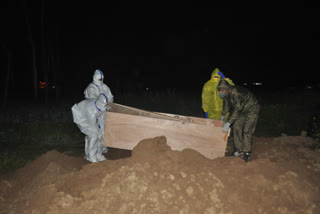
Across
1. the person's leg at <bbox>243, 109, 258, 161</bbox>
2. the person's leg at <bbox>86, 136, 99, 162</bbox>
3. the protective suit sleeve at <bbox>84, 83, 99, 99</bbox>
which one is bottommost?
the person's leg at <bbox>86, 136, 99, 162</bbox>

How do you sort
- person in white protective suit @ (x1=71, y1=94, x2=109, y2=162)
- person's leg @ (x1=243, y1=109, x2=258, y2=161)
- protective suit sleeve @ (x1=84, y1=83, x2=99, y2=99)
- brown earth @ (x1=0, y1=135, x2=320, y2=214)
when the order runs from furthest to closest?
protective suit sleeve @ (x1=84, y1=83, x2=99, y2=99)
person's leg @ (x1=243, y1=109, x2=258, y2=161)
person in white protective suit @ (x1=71, y1=94, x2=109, y2=162)
brown earth @ (x1=0, y1=135, x2=320, y2=214)

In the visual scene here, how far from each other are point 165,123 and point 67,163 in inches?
76.0

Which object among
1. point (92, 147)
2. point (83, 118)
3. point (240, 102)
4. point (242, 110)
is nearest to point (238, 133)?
point (242, 110)

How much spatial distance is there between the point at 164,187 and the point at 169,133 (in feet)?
3.57

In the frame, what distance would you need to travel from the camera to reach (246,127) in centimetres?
451

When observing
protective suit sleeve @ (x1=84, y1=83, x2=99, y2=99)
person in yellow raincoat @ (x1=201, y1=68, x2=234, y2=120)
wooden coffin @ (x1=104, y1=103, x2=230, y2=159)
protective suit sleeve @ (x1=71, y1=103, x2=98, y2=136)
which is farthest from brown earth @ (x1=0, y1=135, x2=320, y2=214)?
person in yellow raincoat @ (x1=201, y1=68, x2=234, y2=120)

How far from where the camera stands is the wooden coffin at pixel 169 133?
372cm

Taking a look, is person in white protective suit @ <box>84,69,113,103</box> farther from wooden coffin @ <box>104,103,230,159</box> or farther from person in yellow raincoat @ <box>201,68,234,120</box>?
person in yellow raincoat @ <box>201,68,234,120</box>

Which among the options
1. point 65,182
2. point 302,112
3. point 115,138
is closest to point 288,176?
point 115,138

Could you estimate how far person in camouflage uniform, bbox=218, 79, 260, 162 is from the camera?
14.4 ft

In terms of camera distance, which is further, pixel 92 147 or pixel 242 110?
pixel 242 110

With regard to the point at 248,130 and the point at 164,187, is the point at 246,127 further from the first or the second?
the point at 164,187

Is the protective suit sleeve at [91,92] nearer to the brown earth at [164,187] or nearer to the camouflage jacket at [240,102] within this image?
the brown earth at [164,187]

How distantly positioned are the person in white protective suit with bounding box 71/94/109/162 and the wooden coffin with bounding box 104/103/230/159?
453mm
